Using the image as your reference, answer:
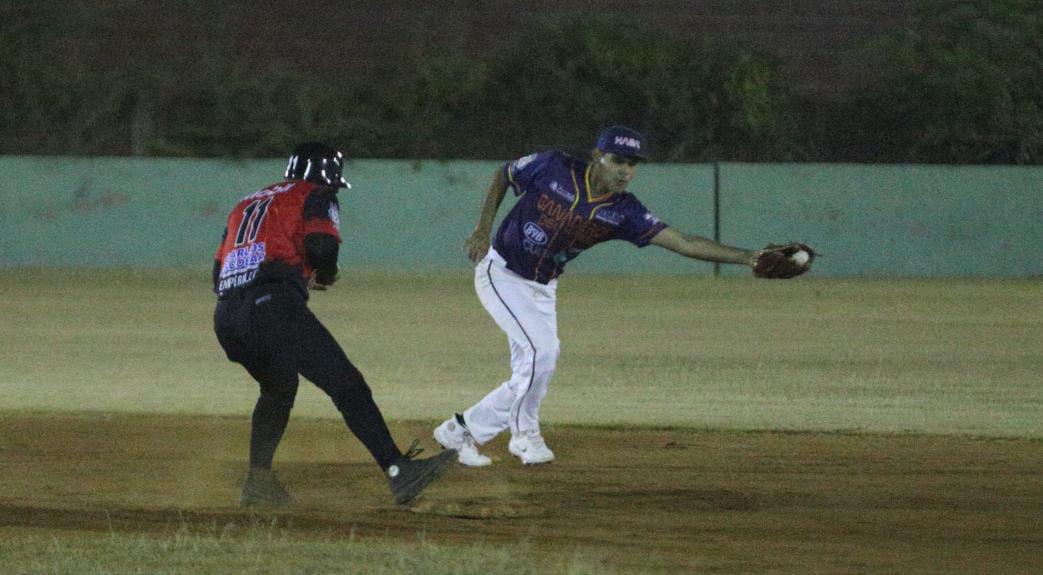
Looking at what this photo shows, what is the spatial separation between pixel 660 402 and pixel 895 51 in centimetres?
1934

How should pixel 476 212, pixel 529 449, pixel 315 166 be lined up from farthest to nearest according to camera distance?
1. pixel 476 212
2. pixel 529 449
3. pixel 315 166

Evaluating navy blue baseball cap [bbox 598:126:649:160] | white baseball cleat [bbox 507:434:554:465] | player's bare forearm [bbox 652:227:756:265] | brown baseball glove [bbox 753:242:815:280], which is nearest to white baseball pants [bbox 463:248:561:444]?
white baseball cleat [bbox 507:434:554:465]

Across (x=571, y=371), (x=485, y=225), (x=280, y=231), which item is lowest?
(x=571, y=371)

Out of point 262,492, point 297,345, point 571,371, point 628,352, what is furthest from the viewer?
point 628,352

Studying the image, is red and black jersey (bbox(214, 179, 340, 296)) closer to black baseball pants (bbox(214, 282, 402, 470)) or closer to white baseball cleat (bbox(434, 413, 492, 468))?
black baseball pants (bbox(214, 282, 402, 470))

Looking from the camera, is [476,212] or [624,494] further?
[476,212]

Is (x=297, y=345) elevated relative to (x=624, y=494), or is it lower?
elevated

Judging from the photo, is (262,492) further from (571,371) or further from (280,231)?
(571,371)

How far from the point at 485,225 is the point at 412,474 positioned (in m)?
1.60

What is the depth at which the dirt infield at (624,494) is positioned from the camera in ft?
21.3

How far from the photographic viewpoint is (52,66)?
29.2 metres

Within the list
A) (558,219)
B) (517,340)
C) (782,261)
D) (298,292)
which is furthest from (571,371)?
(298,292)

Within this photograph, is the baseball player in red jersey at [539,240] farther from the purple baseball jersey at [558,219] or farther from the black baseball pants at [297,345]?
the black baseball pants at [297,345]

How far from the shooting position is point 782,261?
7.67 metres
